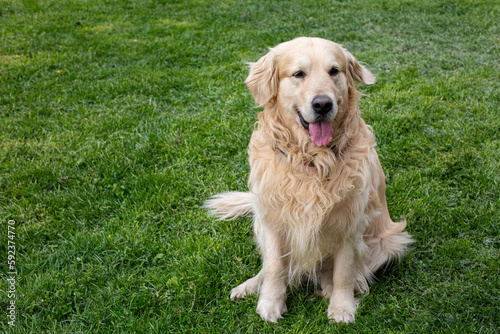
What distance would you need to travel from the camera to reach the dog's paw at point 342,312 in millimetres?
2307

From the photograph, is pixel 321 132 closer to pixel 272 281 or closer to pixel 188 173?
pixel 272 281

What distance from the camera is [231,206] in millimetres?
3045

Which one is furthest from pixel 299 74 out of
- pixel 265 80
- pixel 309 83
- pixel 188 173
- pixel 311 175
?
pixel 188 173

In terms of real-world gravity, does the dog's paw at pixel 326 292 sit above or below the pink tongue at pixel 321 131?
below

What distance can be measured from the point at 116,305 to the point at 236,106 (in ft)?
8.77

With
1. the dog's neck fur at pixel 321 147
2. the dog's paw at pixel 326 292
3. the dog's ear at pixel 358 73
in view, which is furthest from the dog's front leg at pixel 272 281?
the dog's ear at pixel 358 73

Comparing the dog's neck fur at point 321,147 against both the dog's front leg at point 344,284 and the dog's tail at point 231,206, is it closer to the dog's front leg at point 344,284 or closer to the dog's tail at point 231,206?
the dog's front leg at point 344,284

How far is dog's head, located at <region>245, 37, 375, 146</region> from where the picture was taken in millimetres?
2143

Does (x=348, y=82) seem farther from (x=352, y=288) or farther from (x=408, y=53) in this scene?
(x=408, y=53)

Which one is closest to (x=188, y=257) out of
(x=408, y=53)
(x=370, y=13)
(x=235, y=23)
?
(x=408, y=53)

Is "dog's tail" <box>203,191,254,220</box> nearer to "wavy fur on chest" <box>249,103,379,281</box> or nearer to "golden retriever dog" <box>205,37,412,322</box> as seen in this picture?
"golden retriever dog" <box>205,37,412,322</box>

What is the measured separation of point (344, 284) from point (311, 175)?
0.70 meters

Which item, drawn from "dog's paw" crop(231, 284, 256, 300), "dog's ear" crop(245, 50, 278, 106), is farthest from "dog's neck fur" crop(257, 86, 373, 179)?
"dog's paw" crop(231, 284, 256, 300)

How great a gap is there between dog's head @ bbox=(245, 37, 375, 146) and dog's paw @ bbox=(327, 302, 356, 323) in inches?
38.2
